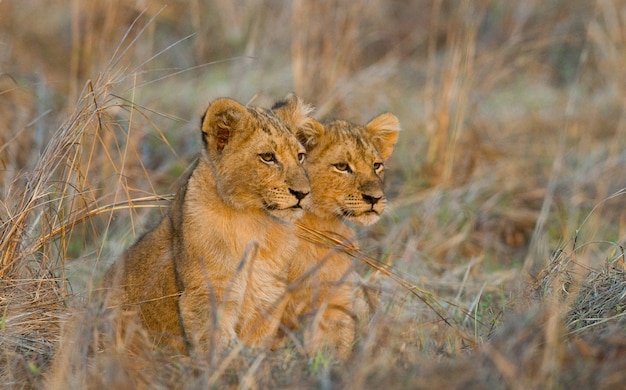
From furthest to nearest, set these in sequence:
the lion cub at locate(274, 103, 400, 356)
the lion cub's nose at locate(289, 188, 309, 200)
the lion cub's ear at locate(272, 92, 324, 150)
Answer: the lion cub's ear at locate(272, 92, 324, 150) → the lion cub at locate(274, 103, 400, 356) → the lion cub's nose at locate(289, 188, 309, 200)

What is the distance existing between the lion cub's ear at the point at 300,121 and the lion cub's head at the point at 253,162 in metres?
0.39

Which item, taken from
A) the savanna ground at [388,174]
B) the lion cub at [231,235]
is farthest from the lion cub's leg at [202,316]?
the savanna ground at [388,174]

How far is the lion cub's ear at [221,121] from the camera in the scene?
4.95 m

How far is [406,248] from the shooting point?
7.30m

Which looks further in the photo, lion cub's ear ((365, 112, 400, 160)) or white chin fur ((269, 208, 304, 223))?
lion cub's ear ((365, 112, 400, 160))

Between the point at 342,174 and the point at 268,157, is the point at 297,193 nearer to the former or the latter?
the point at 268,157

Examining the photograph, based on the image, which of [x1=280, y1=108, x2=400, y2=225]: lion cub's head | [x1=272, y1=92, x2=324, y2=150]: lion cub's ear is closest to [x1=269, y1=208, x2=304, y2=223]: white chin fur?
[x1=280, y1=108, x2=400, y2=225]: lion cub's head

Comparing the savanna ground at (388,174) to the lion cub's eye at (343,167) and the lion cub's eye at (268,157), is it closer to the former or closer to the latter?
the lion cub's eye at (343,167)

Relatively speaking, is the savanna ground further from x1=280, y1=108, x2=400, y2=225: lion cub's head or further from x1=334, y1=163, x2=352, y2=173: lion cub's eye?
x1=334, y1=163, x2=352, y2=173: lion cub's eye

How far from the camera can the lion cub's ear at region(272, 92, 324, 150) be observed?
5480 millimetres

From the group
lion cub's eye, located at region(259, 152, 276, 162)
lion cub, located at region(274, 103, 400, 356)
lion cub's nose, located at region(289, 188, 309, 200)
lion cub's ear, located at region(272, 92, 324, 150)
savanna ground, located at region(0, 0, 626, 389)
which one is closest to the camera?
savanna ground, located at region(0, 0, 626, 389)

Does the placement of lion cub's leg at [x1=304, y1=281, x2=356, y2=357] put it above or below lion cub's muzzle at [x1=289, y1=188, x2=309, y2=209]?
below

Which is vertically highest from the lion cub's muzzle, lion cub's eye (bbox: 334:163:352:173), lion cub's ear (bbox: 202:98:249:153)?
lion cub's ear (bbox: 202:98:249:153)

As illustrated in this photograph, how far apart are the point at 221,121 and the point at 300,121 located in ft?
2.07
